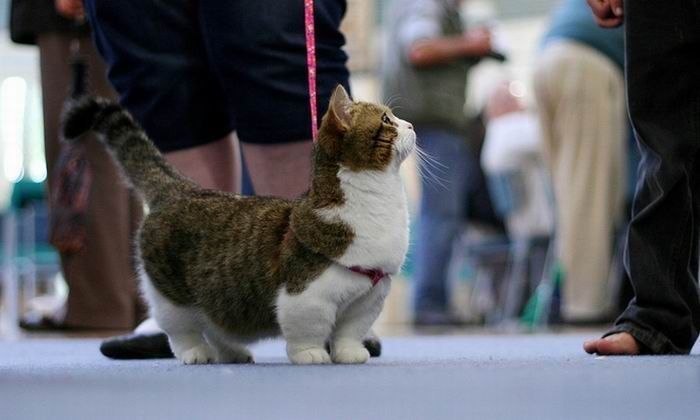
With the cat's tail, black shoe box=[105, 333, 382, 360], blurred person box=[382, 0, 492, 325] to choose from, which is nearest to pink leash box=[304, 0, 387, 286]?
the cat's tail

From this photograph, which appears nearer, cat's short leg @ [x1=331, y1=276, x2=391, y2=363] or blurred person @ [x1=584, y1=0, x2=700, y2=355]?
cat's short leg @ [x1=331, y1=276, x2=391, y2=363]

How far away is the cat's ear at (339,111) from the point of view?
65.4 inches

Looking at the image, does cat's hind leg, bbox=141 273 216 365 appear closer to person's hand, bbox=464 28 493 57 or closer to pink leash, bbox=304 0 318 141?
pink leash, bbox=304 0 318 141

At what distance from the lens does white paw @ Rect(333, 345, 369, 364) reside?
5.64 ft

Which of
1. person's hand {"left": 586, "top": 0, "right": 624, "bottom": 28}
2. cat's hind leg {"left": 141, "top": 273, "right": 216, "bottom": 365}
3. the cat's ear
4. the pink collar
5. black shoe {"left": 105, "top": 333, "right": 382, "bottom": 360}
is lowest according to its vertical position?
black shoe {"left": 105, "top": 333, "right": 382, "bottom": 360}

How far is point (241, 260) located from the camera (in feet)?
5.60

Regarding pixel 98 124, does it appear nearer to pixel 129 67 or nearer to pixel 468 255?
pixel 129 67

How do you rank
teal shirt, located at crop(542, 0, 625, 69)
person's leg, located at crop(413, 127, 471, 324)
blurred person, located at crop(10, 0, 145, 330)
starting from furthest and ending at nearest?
person's leg, located at crop(413, 127, 471, 324) < teal shirt, located at crop(542, 0, 625, 69) < blurred person, located at crop(10, 0, 145, 330)

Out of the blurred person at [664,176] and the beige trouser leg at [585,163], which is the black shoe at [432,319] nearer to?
the beige trouser leg at [585,163]

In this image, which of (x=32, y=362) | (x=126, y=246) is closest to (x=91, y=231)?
(x=126, y=246)

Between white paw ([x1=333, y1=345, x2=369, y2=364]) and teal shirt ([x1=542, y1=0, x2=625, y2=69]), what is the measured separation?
2.83 meters

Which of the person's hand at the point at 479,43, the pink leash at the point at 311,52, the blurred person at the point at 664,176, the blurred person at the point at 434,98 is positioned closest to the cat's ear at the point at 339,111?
the pink leash at the point at 311,52

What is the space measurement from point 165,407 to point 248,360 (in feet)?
2.79

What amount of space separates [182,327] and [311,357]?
0.88 ft
